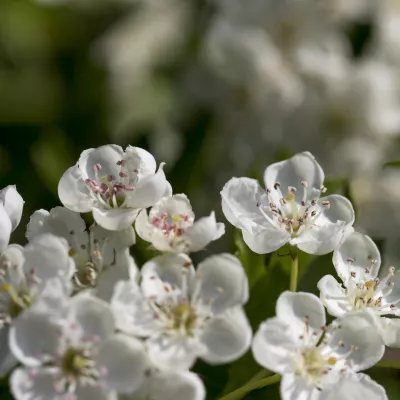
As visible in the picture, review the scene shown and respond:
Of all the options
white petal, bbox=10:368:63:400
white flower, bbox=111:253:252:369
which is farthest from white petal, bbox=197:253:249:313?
white petal, bbox=10:368:63:400

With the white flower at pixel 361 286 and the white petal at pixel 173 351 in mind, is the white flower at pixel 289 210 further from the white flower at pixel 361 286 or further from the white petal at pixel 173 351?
the white petal at pixel 173 351

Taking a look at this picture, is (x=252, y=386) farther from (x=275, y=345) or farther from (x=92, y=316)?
(x=92, y=316)

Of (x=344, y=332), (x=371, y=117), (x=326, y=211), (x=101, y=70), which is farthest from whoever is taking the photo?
(x=101, y=70)

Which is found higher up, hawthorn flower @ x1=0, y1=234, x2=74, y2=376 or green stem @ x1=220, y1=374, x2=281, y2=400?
hawthorn flower @ x1=0, y1=234, x2=74, y2=376

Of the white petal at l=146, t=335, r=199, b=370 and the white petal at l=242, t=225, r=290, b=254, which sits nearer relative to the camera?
the white petal at l=146, t=335, r=199, b=370

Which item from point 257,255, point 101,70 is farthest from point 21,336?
point 101,70

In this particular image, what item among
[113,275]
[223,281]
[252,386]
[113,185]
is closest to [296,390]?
[252,386]

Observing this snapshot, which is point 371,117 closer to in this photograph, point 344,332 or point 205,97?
point 205,97

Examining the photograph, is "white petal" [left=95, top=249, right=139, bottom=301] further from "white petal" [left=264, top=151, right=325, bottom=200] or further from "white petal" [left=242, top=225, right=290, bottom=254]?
"white petal" [left=264, top=151, right=325, bottom=200]
